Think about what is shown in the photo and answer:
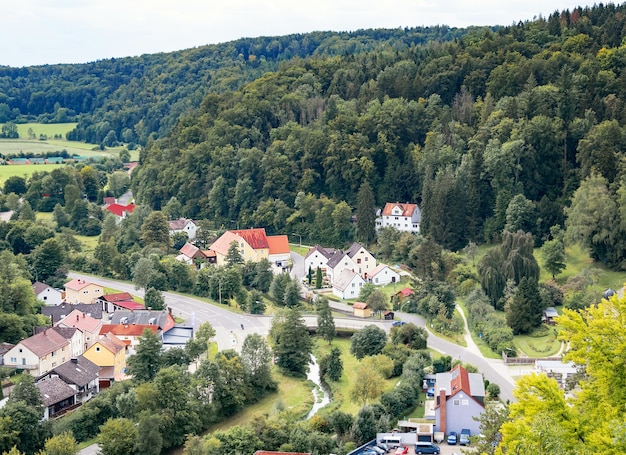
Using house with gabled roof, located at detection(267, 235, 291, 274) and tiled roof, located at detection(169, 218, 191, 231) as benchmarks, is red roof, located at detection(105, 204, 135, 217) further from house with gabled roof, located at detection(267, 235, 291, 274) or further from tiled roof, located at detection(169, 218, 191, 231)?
house with gabled roof, located at detection(267, 235, 291, 274)

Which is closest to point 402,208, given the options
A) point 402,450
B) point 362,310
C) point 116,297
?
point 362,310

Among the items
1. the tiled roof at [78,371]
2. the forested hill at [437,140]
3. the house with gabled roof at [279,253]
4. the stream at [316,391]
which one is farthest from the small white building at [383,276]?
the tiled roof at [78,371]

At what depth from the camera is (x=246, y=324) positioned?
165 ft

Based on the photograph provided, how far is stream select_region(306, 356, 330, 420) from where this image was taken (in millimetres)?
38406

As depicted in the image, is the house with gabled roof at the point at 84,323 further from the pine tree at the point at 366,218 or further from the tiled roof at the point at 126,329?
the pine tree at the point at 366,218

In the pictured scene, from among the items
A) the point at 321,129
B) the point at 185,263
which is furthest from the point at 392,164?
the point at 185,263

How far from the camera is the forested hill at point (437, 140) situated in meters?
61.3

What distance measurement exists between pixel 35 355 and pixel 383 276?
24.1 metres

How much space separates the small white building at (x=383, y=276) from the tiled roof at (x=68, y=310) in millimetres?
17863

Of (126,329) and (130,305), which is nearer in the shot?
(126,329)

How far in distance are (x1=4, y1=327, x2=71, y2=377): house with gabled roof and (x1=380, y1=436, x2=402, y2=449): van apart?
18226mm

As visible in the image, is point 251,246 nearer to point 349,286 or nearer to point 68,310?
point 349,286

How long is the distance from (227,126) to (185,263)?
25697mm

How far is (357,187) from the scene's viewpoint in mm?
72375
